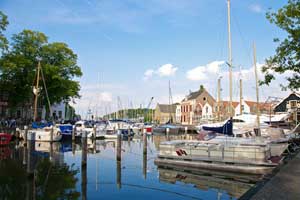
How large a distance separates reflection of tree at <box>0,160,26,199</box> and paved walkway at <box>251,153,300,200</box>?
9.12 metres

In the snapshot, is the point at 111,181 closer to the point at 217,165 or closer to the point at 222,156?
the point at 217,165

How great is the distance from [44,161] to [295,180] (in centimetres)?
1613

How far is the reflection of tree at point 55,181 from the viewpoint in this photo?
12.1 metres

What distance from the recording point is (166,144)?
19094 millimetres

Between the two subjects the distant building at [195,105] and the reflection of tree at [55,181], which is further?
the distant building at [195,105]

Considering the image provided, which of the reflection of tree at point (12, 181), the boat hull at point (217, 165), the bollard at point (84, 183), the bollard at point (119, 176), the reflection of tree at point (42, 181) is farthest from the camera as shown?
the boat hull at point (217, 165)

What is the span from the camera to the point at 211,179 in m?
15.0

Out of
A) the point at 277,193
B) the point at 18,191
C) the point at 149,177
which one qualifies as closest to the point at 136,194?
the point at 149,177

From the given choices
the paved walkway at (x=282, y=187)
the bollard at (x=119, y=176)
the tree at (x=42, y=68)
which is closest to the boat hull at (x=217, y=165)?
the bollard at (x=119, y=176)

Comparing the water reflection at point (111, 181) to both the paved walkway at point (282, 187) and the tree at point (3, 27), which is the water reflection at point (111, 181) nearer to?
the paved walkway at point (282, 187)

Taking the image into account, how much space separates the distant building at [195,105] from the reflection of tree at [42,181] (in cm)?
6848

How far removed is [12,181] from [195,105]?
7737 cm

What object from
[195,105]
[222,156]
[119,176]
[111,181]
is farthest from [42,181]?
[195,105]

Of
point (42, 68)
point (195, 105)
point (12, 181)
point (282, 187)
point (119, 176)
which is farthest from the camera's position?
point (195, 105)
